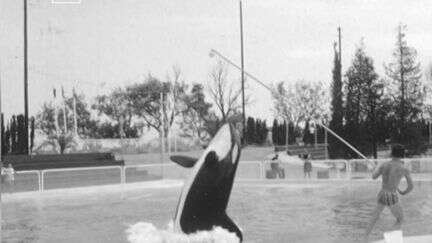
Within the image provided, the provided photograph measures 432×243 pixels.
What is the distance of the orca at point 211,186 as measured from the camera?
257 inches

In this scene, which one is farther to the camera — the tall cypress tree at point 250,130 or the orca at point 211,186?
the tall cypress tree at point 250,130

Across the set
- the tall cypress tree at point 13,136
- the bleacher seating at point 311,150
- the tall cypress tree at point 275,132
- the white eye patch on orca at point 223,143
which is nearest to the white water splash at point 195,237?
the white eye patch on orca at point 223,143

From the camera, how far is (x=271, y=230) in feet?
36.6

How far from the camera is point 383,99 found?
29828mm

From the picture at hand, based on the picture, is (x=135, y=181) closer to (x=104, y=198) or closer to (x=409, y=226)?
(x=104, y=198)

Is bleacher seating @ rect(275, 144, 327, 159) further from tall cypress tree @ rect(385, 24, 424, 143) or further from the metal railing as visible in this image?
the metal railing

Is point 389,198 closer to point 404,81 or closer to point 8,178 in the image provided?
point 8,178

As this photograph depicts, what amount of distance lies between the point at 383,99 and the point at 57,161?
15.3 meters

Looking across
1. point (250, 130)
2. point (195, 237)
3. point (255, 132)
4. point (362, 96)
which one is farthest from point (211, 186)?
point (250, 130)

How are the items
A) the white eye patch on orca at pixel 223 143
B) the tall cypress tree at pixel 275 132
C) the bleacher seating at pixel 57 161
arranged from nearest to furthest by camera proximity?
the white eye patch on orca at pixel 223 143 → the bleacher seating at pixel 57 161 → the tall cypress tree at pixel 275 132

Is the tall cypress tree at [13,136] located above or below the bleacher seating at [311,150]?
above

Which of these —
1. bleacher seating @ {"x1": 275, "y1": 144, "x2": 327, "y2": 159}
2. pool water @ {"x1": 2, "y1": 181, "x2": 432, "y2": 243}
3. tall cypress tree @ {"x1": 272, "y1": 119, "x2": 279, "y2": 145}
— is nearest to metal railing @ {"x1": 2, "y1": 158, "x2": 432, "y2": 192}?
pool water @ {"x1": 2, "y1": 181, "x2": 432, "y2": 243}

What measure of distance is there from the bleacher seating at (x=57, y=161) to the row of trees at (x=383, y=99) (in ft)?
37.5

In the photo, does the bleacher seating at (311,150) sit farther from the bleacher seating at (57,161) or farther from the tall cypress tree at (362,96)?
the bleacher seating at (57,161)
